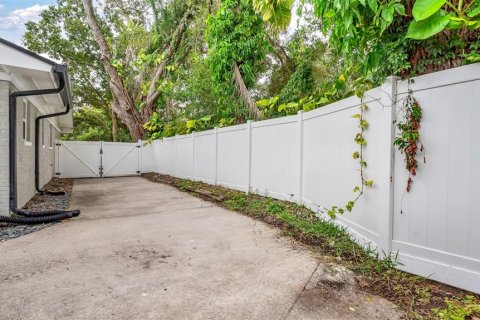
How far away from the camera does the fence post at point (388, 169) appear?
8.45ft

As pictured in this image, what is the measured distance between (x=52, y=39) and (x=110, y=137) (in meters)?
7.44

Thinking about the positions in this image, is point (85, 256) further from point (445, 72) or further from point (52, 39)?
point (52, 39)

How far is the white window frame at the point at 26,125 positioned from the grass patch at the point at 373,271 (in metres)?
4.77

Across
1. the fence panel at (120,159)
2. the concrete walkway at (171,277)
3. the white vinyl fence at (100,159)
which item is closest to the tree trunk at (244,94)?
the concrete walkway at (171,277)

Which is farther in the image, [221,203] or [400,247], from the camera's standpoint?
[221,203]

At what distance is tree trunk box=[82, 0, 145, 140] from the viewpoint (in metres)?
11.3

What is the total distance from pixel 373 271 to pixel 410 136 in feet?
4.25

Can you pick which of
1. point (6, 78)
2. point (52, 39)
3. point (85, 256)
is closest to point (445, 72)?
point (85, 256)

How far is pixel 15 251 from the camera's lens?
3.09m

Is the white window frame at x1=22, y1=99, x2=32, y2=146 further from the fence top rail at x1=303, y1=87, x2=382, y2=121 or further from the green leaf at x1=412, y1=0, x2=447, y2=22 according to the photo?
the green leaf at x1=412, y1=0, x2=447, y2=22

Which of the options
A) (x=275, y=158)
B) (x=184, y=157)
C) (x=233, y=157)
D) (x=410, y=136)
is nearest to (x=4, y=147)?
(x=233, y=157)

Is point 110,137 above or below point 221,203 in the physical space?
above

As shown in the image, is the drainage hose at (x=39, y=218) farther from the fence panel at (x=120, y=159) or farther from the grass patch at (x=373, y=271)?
the fence panel at (x=120, y=159)

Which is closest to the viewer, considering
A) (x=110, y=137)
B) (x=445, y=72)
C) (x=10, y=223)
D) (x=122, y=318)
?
(x=122, y=318)
